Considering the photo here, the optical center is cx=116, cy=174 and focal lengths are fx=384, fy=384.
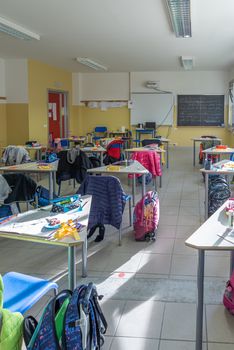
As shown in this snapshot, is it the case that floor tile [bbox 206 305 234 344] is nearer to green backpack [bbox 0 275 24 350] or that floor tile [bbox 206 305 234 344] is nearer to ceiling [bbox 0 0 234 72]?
green backpack [bbox 0 275 24 350]

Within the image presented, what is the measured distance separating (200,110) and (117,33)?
20.7ft

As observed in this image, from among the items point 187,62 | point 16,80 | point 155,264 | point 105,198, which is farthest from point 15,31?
point 187,62

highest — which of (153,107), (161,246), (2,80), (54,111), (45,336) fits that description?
(2,80)

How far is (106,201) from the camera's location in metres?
3.83

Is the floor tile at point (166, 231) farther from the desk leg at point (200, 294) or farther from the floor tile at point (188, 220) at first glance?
the desk leg at point (200, 294)

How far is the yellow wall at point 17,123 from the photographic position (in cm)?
1038

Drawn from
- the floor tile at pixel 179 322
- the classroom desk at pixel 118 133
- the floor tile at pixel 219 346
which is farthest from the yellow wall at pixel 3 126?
the floor tile at pixel 219 346

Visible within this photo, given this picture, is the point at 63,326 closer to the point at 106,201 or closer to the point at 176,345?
the point at 176,345

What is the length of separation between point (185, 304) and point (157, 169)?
152 inches

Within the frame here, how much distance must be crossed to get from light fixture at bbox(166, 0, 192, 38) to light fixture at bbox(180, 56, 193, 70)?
270 cm

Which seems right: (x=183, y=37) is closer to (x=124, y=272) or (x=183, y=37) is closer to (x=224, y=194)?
(x=224, y=194)

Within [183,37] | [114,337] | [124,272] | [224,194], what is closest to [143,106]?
[183,37]

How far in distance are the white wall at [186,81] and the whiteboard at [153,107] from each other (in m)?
0.24

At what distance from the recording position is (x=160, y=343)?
2307 millimetres
